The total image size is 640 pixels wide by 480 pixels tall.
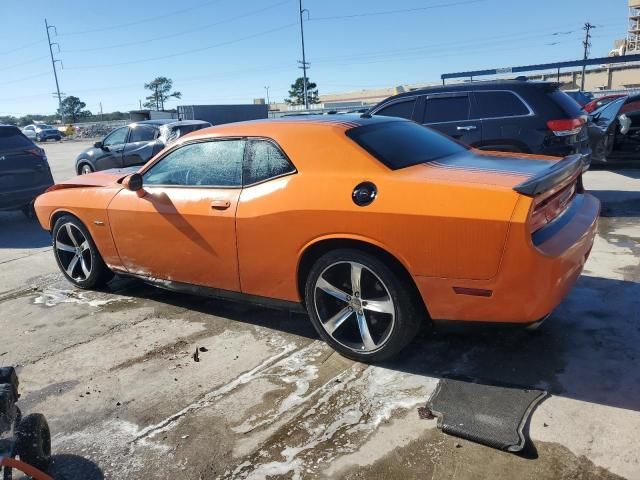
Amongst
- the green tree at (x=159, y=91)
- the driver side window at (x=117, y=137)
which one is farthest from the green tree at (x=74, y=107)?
the driver side window at (x=117, y=137)

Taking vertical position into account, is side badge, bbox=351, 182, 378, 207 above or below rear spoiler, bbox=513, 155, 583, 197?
below

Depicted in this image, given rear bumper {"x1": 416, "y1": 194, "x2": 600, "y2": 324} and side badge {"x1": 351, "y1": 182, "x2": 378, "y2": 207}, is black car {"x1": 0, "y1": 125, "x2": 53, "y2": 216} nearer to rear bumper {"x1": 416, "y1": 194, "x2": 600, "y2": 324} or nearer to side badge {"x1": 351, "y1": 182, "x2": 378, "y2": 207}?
side badge {"x1": 351, "y1": 182, "x2": 378, "y2": 207}

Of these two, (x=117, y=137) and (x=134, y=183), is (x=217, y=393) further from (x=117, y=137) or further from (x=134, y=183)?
(x=117, y=137)

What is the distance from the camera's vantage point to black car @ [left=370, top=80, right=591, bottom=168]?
664cm

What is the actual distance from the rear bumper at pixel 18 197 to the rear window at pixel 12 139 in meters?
0.70

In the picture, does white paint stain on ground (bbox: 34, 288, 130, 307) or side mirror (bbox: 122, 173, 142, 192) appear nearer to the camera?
side mirror (bbox: 122, 173, 142, 192)

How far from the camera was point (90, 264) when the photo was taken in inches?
199

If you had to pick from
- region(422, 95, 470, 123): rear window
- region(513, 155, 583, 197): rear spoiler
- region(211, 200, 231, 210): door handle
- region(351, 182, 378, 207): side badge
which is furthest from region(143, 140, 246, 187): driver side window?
region(422, 95, 470, 123): rear window

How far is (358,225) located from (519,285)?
95cm

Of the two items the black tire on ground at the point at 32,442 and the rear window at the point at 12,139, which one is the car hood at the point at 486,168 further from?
the rear window at the point at 12,139

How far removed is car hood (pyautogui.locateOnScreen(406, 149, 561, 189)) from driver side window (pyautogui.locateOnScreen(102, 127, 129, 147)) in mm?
10120

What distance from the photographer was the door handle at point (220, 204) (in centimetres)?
373

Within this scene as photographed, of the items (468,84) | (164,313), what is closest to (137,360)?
(164,313)

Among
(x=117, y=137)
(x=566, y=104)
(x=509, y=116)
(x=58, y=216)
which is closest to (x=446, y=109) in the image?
(x=509, y=116)
